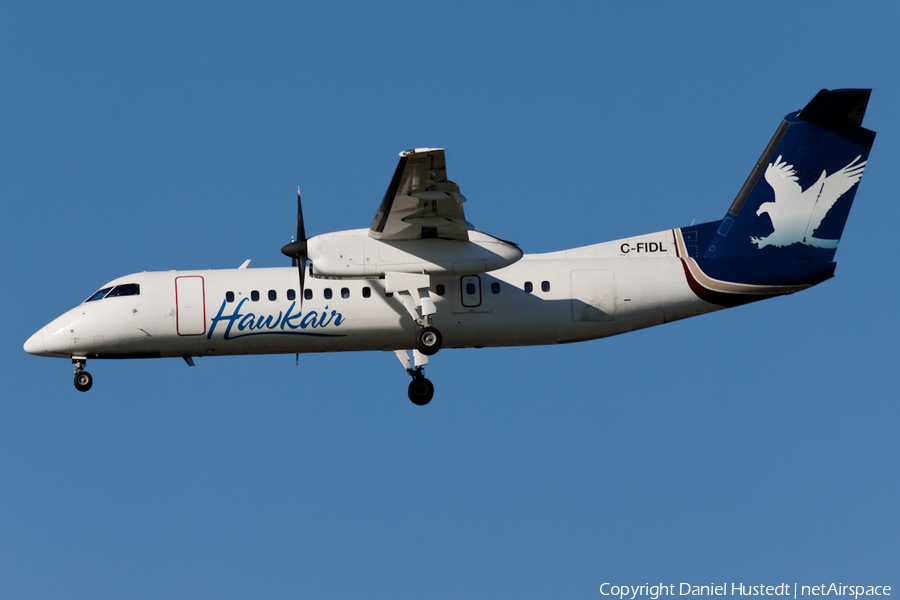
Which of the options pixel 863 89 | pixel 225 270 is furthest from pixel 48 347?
pixel 863 89

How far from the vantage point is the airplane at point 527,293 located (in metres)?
24.2

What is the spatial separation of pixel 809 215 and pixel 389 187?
993 centimetres

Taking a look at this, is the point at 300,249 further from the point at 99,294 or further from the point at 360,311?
the point at 99,294

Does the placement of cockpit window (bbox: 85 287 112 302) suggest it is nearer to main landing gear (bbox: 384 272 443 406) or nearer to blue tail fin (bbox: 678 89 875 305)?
main landing gear (bbox: 384 272 443 406)

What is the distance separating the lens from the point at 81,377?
81.8 feet

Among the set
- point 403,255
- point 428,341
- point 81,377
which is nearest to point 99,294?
point 81,377

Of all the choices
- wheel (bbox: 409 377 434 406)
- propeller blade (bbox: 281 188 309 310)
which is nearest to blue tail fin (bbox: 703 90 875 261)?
wheel (bbox: 409 377 434 406)

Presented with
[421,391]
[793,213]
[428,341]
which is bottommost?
[421,391]

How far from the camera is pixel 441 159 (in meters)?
20.4

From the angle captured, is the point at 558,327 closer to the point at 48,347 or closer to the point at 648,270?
the point at 648,270

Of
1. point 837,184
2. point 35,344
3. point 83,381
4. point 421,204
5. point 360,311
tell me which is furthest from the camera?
point 83,381

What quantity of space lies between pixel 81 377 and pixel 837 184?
703 inches

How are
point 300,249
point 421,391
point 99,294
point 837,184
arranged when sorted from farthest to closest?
point 421,391 < point 99,294 < point 837,184 < point 300,249

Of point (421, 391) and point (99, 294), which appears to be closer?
point (99, 294)
